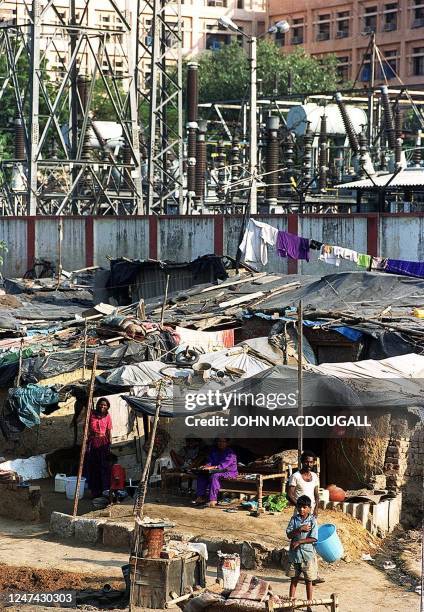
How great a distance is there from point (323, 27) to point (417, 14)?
325 inches

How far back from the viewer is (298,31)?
87.6m

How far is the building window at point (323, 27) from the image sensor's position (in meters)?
85.4

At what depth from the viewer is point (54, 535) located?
16.2m

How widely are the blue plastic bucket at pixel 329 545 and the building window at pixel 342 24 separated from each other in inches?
2851

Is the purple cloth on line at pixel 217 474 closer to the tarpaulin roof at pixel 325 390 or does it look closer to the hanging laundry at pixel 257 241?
the tarpaulin roof at pixel 325 390

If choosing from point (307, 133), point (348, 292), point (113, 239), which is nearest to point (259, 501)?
point (348, 292)

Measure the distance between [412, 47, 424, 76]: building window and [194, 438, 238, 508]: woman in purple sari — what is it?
216ft

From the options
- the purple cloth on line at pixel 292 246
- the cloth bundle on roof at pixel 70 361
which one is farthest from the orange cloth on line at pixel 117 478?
the purple cloth on line at pixel 292 246

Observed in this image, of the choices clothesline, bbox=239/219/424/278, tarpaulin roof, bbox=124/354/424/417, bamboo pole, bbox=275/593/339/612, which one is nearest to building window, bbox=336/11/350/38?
clothesline, bbox=239/219/424/278

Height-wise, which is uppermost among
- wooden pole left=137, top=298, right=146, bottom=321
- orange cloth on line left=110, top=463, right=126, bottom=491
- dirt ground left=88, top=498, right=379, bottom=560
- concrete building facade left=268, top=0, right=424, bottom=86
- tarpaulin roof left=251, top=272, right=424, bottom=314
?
concrete building facade left=268, top=0, right=424, bottom=86

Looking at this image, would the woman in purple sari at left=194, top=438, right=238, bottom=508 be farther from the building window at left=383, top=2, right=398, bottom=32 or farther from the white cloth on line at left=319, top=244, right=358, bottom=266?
the building window at left=383, top=2, right=398, bottom=32

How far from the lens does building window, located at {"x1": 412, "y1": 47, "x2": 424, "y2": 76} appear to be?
261 ft

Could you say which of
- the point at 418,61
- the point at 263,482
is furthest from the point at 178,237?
the point at 418,61

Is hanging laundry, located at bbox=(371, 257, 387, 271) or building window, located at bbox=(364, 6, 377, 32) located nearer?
hanging laundry, located at bbox=(371, 257, 387, 271)
